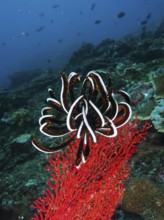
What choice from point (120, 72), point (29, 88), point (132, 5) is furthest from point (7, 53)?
point (120, 72)

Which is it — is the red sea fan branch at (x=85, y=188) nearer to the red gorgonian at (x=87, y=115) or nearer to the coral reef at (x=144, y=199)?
the coral reef at (x=144, y=199)

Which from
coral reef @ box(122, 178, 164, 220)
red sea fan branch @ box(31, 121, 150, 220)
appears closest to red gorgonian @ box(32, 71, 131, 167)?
red sea fan branch @ box(31, 121, 150, 220)

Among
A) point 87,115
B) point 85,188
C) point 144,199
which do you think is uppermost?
point 87,115

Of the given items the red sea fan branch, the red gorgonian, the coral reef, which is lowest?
the coral reef

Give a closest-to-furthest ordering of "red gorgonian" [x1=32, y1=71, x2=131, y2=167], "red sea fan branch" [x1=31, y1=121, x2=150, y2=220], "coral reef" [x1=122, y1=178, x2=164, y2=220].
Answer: "red gorgonian" [x1=32, y1=71, x2=131, y2=167], "red sea fan branch" [x1=31, y1=121, x2=150, y2=220], "coral reef" [x1=122, y1=178, x2=164, y2=220]

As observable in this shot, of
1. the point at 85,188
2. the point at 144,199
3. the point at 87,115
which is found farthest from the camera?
the point at 144,199

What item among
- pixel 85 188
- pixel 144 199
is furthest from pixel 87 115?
pixel 144 199

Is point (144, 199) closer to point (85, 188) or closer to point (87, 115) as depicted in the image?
point (85, 188)

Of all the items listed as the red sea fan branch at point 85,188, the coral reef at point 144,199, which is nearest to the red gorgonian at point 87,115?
the red sea fan branch at point 85,188

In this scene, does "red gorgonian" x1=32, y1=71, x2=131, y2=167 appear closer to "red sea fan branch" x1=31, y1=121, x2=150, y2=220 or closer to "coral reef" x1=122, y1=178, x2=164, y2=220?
"red sea fan branch" x1=31, y1=121, x2=150, y2=220

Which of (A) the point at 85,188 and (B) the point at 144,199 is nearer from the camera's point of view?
(A) the point at 85,188

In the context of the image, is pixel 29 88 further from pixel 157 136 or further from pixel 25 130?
pixel 157 136

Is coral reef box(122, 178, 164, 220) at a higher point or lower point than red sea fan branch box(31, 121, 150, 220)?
lower

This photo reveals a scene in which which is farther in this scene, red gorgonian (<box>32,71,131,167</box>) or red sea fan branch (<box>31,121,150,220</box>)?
red sea fan branch (<box>31,121,150,220</box>)
